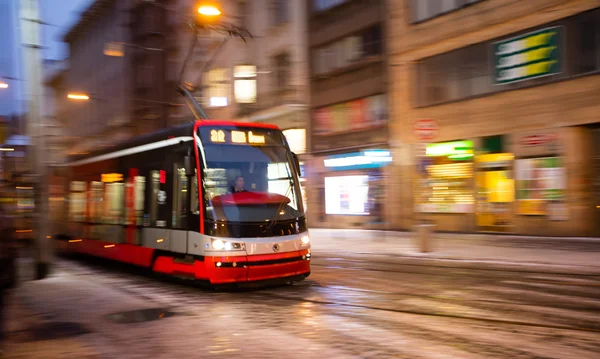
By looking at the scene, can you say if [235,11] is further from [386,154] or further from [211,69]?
[386,154]

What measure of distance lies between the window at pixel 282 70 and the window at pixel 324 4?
2.98 meters

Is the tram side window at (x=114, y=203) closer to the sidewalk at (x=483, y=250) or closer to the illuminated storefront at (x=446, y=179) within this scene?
the sidewalk at (x=483, y=250)

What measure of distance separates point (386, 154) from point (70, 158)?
10.6 m

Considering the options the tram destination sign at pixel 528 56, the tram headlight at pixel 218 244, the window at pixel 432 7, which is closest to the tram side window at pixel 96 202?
the tram headlight at pixel 218 244

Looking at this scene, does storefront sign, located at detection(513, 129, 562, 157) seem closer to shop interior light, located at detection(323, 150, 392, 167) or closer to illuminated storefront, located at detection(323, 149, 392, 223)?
shop interior light, located at detection(323, 150, 392, 167)

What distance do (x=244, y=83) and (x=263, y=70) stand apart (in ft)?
6.56

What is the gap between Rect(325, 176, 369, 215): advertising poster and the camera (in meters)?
24.9

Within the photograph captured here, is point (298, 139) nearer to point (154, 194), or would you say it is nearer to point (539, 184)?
point (539, 184)

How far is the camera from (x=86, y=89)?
53.8 m

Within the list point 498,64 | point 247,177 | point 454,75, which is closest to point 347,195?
point 454,75

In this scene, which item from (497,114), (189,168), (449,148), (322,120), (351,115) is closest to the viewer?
(189,168)

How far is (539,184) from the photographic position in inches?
692

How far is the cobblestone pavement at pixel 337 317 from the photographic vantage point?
5.84 meters

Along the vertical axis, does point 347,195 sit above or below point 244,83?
below
